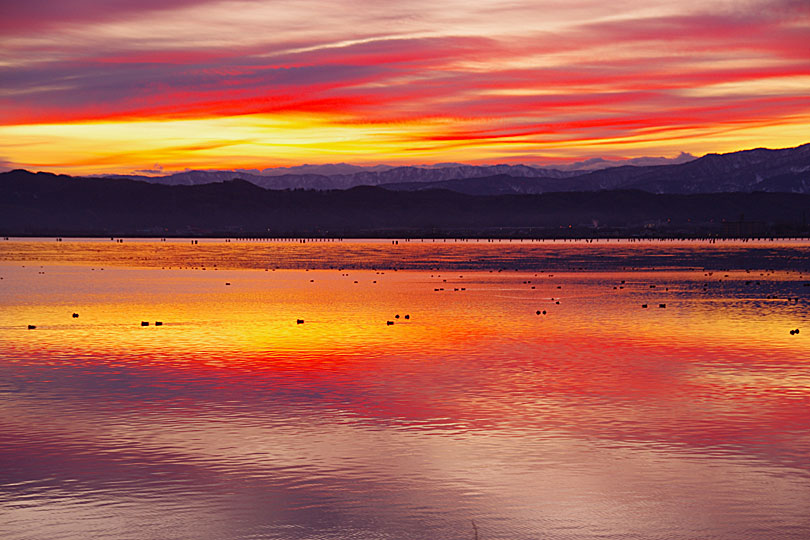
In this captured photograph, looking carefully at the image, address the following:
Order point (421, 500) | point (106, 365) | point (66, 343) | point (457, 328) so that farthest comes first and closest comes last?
point (457, 328) < point (66, 343) < point (106, 365) < point (421, 500)

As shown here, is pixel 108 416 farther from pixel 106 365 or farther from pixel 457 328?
pixel 457 328

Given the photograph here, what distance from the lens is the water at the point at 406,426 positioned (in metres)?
13.9

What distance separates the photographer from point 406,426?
791 inches

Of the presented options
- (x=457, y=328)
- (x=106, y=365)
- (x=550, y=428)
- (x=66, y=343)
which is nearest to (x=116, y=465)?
(x=550, y=428)

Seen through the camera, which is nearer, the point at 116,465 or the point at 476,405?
the point at 116,465

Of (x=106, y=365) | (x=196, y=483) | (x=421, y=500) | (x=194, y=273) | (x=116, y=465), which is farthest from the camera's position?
(x=194, y=273)

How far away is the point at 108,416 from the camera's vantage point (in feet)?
69.8

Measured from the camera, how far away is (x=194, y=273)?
294 feet

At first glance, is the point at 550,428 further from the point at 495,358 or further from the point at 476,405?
the point at 495,358

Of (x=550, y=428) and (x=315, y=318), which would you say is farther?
(x=315, y=318)

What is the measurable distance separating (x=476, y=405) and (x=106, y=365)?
12.1 m

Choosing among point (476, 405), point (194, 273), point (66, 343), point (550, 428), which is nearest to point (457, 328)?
point (66, 343)

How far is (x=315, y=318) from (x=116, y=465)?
26636mm

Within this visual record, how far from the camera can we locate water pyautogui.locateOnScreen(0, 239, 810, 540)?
13.9 metres
